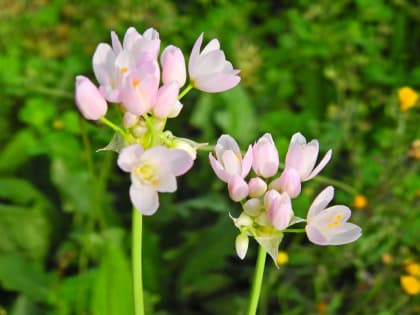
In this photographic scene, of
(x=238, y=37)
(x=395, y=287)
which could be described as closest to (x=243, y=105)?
(x=238, y=37)

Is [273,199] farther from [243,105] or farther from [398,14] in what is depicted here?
[398,14]

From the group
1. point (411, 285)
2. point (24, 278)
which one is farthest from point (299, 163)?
point (24, 278)

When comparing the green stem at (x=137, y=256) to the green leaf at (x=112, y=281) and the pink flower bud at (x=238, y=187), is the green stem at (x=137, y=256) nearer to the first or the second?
the pink flower bud at (x=238, y=187)

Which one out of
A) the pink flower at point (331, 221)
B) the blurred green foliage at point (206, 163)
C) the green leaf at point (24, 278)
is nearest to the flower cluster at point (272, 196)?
the pink flower at point (331, 221)

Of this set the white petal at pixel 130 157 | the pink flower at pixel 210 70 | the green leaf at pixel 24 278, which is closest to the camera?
the white petal at pixel 130 157

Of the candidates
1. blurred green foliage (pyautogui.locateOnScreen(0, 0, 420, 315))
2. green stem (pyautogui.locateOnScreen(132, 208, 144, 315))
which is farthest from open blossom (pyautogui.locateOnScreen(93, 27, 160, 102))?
blurred green foliage (pyautogui.locateOnScreen(0, 0, 420, 315))

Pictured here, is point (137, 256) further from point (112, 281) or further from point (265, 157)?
point (112, 281)
